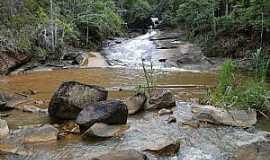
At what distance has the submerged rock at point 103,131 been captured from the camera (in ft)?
25.9

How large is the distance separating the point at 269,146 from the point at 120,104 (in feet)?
10.3

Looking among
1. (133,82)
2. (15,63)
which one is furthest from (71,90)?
(15,63)

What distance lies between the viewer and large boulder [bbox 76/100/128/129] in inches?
326

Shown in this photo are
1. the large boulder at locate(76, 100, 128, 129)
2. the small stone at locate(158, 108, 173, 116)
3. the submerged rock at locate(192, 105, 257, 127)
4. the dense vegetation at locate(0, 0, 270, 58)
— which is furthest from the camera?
the dense vegetation at locate(0, 0, 270, 58)

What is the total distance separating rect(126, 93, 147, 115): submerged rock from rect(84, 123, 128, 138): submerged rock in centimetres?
136

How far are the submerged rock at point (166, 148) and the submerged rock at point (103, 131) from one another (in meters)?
1.13

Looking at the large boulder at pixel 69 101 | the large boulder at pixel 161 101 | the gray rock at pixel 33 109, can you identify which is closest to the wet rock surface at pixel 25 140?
the large boulder at pixel 69 101

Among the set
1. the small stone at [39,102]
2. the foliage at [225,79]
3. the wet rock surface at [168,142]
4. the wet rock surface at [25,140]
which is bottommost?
the small stone at [39,102]

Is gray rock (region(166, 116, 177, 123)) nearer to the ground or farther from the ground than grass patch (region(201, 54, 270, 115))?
nearer to the ground

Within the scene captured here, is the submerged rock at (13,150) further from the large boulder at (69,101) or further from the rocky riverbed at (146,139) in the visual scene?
the large boulder at (69,101)

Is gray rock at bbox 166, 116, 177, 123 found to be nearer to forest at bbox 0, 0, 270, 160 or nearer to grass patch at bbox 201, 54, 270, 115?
forest at bbox 0, 0, 270, 160

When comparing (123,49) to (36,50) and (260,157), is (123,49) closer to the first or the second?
(36,50)

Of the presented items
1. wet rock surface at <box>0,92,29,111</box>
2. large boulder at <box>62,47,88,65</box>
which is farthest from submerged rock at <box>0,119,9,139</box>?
large boulder at <box>62,47,88,65</box>

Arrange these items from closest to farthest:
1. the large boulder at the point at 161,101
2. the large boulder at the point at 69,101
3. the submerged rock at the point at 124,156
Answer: the submerged rock at the point at 124,156 < the large boulder at the point at 69,101 < the large boulder at the point at 161,101
